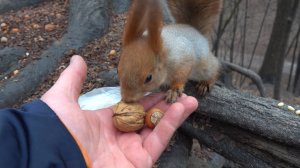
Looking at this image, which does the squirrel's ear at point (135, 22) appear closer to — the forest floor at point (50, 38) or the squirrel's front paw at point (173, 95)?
the squirrel's front paw at point (173, 95)

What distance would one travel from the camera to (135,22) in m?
1.17

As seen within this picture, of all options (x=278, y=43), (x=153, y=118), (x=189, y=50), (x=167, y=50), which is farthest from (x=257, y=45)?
(x=153, y=118)

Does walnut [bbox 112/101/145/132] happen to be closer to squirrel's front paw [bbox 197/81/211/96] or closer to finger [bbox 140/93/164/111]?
finger [bbox 140/93/164/111]

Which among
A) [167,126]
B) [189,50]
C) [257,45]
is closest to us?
[167,126]

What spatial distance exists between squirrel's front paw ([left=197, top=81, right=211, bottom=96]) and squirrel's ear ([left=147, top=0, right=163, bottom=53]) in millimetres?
307

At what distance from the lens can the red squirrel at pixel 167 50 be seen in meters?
1.18

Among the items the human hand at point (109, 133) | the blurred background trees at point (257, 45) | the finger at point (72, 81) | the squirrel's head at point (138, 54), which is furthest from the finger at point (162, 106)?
the blurred background trees at point (257, 45)

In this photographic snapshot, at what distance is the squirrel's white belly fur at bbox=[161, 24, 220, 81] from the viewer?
1.41 meters

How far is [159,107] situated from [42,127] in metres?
0.38

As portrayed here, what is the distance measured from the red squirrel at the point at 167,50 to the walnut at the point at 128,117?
3 cm

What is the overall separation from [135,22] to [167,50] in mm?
228

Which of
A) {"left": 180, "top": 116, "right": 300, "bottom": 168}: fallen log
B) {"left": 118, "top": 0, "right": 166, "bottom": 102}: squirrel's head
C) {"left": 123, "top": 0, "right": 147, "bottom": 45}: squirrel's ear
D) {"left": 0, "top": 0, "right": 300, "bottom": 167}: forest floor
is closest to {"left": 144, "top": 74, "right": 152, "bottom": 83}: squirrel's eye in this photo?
{"left": 118, "top": 0, "right": 166, "bottom": 102}: squirrel's head

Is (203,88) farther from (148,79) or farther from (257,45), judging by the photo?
(257,45)

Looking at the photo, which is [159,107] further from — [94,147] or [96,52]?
[96,52]
